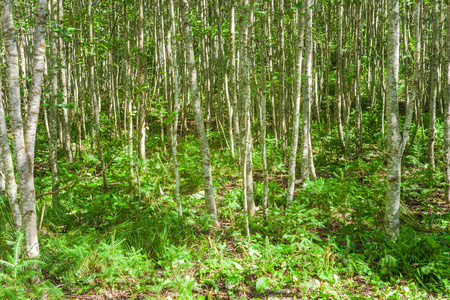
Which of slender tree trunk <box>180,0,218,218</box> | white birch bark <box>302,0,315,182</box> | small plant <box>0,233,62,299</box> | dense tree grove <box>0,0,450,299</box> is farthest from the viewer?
white birch bark <box>302,0,315,182</box>

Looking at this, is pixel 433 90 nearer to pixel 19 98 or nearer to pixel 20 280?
pixel 19 98

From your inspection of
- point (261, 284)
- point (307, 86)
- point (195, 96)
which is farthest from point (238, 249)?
point (307, 86)

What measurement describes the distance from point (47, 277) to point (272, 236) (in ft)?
9.22

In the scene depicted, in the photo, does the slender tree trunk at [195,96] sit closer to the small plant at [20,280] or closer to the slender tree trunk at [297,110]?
the slender tree trunk at [297,110]

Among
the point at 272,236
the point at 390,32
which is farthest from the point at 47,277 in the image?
the point at 390,32

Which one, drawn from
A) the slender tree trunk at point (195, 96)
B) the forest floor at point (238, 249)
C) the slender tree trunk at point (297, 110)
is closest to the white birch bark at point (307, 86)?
the slender tree trunk at point (297, 110)

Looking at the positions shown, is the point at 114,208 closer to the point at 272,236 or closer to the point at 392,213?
the point at 272,236

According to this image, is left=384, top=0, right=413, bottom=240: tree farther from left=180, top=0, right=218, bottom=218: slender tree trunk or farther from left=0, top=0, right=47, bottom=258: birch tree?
left=0, top=0, right=47, bottom=258: birch tree

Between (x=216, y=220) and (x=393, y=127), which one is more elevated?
(x=393, y=127)

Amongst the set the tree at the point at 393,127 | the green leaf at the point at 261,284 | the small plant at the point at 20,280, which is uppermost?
the tree at the point at 393,127

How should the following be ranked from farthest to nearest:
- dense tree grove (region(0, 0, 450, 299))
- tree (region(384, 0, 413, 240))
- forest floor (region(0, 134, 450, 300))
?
tree (region(384, 0, 413, 240)), forest floor (region(0, 134, 450, 300)), dense tree grove (region(0, 0, 450, 299))

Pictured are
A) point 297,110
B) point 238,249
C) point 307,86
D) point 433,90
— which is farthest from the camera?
point 433,90

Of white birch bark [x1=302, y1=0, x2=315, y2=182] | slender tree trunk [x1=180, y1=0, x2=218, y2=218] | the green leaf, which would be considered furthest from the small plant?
white birch bark [x1=302, y1=0, x2=315, y2=182]

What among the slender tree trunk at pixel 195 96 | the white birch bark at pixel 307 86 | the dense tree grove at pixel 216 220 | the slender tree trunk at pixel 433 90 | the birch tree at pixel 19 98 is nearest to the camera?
the birch tree at pixel 19 98
